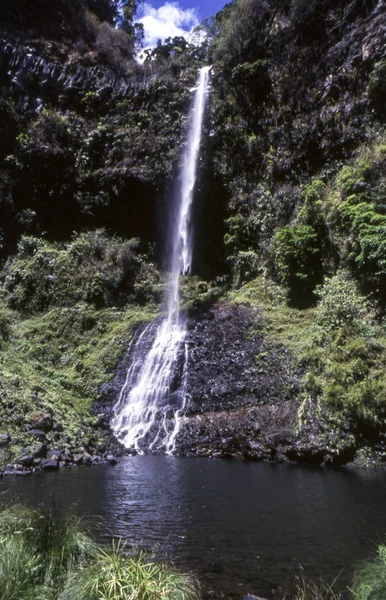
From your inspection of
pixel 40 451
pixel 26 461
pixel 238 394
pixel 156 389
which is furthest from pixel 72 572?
pixel 156 389

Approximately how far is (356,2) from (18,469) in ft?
85.2

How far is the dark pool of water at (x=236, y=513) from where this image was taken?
5.67m

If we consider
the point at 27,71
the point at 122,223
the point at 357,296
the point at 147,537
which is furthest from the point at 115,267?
the point at 147,537

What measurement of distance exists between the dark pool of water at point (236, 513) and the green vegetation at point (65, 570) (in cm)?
134

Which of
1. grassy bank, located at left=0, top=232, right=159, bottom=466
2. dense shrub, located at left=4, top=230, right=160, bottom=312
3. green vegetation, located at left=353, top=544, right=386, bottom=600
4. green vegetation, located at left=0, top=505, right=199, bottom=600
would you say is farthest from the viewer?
dense shrub, located at left=4, top=230, right=160, bottom=312

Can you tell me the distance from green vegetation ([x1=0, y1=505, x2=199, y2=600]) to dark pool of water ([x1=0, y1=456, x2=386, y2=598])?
134 centimetres

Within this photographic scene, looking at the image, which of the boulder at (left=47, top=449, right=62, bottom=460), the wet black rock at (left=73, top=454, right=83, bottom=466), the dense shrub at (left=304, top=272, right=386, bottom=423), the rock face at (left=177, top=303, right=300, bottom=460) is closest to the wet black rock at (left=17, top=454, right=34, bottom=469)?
the boulder at (left=47, top=449, right=62, bottom=460)

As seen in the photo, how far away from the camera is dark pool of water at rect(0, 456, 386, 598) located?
567 centimetres

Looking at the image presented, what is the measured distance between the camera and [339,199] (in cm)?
1914

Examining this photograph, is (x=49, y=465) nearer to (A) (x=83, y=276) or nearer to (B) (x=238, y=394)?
(B) (x=238, y=394)

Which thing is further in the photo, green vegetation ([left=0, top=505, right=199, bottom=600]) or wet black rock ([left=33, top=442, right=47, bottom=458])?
wet black rock ([left=33, top=442, right=47, bottom=458])

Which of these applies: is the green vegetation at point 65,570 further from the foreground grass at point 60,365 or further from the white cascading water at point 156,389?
the white cascading water at point 156,389

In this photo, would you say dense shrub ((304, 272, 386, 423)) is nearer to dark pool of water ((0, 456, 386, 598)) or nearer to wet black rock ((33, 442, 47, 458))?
dark pool of water ((0, 456, 386, 598))

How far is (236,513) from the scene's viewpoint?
798cm
